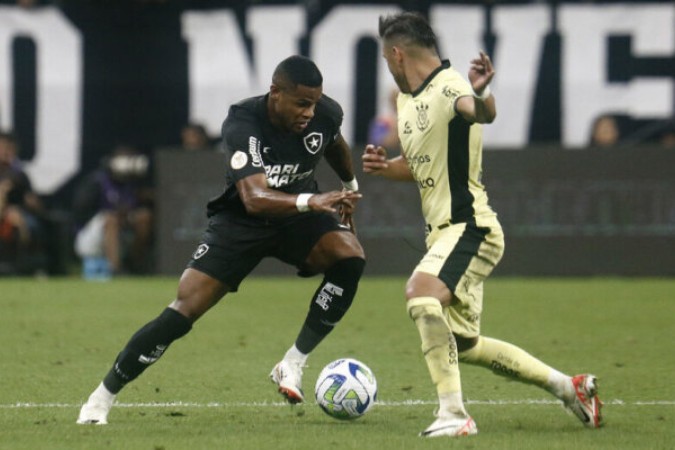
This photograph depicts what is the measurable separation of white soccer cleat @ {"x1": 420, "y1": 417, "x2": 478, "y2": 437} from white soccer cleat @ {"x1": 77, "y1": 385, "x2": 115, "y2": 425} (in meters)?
1.68

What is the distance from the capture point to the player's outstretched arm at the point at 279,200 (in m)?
7.41

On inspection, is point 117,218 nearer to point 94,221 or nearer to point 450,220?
point 94,221

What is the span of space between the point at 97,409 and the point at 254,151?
155 cm

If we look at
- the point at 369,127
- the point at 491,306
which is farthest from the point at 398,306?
the point at 369,127

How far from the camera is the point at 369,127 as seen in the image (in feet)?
69.4

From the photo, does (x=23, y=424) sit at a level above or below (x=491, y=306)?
above

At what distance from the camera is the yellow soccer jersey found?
7676 millimetres

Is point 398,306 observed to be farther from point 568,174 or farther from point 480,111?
point 480,111

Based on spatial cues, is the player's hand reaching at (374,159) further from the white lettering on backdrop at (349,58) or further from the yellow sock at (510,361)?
the white lettering on backdrop at (349,58)

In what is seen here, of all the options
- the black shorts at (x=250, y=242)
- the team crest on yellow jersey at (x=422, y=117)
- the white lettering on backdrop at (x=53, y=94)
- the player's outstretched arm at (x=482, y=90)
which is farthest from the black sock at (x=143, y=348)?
the white lettering on backdrop at (x=53, y=94)

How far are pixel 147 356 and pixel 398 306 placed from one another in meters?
7.85

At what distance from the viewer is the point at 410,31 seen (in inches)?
310

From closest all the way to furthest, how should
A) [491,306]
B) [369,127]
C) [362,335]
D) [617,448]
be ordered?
[617,448] < [362,335] < [491,306] < [369,127]

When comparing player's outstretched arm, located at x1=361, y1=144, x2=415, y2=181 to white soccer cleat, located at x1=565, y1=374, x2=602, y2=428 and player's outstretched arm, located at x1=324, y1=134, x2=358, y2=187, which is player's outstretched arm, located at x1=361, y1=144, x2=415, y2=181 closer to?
player's outstretched arm, located at x1=324, y1=134, x2=358, y2=187
